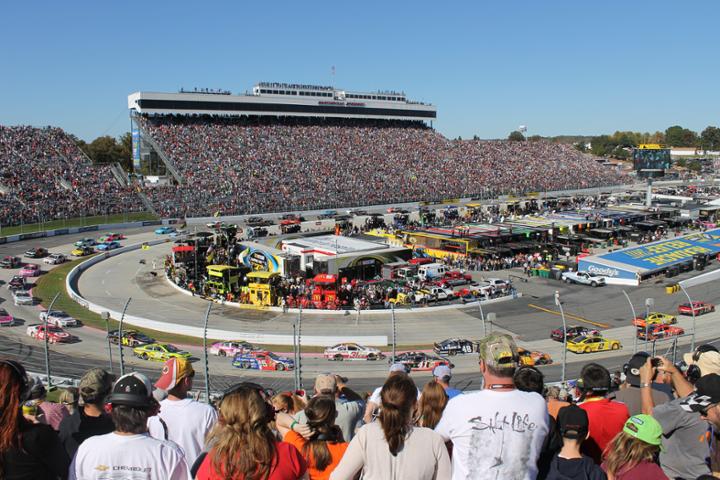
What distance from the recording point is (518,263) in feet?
144

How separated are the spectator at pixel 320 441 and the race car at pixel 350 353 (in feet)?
65.0

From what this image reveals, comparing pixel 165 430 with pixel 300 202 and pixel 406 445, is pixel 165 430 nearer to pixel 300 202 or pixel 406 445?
pixel 406 445

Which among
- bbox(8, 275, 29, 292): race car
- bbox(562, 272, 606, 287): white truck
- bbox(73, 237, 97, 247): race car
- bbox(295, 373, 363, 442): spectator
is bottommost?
bbox(562, 272, 606, 287): white truck

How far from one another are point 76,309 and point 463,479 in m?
31.6

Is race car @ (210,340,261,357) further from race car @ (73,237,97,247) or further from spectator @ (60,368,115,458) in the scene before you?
race car @ (73,237,97,247)

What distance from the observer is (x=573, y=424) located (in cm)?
407

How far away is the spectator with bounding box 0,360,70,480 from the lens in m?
3.65

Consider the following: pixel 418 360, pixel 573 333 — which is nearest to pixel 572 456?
pixel 418 360

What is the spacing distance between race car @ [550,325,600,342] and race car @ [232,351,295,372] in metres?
11.8

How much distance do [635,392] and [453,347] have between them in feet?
63.4

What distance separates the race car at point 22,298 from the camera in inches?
1294

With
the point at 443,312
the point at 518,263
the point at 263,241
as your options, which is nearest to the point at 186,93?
the point at 263,241

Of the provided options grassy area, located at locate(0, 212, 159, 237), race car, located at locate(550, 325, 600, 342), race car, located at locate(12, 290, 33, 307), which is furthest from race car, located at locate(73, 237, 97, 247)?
race car, located at locate(550, 325, 600, 342)

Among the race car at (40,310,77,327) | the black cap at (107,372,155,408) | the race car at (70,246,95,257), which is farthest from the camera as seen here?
the race car at (70,246,95,257)
